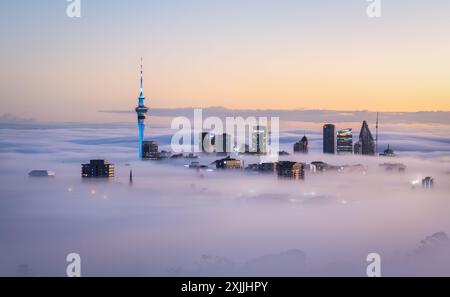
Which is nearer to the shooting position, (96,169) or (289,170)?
(96,169)

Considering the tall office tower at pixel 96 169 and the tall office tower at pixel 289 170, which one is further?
the tall office tower at pixel 289 170
